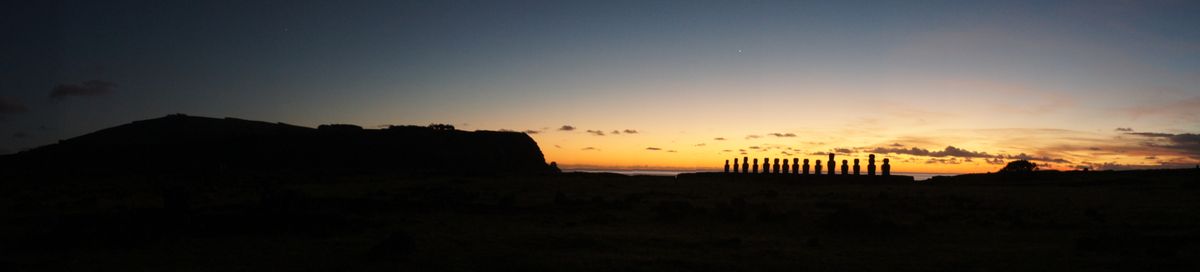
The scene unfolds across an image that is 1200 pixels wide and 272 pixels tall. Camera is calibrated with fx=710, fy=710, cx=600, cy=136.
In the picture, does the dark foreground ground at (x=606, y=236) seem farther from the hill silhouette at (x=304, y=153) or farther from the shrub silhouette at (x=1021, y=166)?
the hill silhouette at (x=304, y=153)

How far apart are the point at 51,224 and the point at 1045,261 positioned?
2387cm

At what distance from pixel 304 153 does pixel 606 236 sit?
65409mm

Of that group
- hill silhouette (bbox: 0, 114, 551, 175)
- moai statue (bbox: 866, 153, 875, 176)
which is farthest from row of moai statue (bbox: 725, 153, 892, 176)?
hill silhouette (bbox: 0, 114, 551, 175)

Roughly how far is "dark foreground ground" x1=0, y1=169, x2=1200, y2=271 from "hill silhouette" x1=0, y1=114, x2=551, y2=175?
145 ft

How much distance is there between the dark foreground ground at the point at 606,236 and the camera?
41.6 ft

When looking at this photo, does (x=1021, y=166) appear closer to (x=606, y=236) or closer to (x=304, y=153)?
(x=606, y=236)

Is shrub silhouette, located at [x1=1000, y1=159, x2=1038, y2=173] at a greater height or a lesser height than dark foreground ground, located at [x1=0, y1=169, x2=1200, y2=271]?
greater

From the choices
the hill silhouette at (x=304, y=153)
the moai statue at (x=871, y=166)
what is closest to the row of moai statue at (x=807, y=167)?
the moai statue at (x=871, y=166)

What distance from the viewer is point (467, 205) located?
2523 centimetres

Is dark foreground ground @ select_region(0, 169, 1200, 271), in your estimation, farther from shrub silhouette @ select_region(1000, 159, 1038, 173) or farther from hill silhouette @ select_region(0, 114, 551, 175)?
hill silhouette @ select_region(0, 114, 551, 175)

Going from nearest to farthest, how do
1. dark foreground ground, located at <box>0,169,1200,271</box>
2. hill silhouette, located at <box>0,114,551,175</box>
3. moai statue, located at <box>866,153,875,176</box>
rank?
dark foreground ground, located at <box>0,169,1200,271</box>, moai statue, located at <box>866,153,875,176</box>, hill silhouette, located at <box>0,114,551,175</box>

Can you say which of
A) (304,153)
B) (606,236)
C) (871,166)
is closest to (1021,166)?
(871,166)

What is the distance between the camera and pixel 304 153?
243ft

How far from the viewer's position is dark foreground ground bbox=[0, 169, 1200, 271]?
12688 mm
